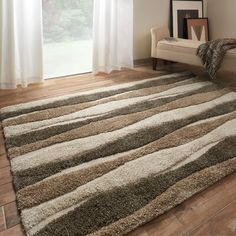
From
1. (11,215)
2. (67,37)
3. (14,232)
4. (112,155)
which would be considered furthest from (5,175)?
(67,37)

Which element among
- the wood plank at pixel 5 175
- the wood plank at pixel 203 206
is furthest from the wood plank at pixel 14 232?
the wood plank at pixel 203 206

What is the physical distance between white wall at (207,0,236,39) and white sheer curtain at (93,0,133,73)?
1599 millimetres

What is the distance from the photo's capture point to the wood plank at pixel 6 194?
4.09 feet

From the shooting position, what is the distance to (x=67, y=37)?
3.03m

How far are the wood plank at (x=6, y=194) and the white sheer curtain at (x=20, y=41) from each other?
1.43 meters

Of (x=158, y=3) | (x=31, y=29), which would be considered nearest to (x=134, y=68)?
(x=158, y=3)

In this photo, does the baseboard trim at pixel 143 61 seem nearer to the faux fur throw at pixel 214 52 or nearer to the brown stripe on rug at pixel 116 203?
the faux fur throw at pixel 214 52

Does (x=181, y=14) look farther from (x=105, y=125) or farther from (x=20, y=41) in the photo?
(x=105, y=125)

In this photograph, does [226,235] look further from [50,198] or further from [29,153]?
[29,153]

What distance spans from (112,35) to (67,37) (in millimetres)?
522

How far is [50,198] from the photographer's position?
1232 millimetres

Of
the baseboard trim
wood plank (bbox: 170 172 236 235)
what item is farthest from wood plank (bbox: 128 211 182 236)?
the baseboard trim

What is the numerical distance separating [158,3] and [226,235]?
3106mm

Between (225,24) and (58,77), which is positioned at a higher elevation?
(225,24)
